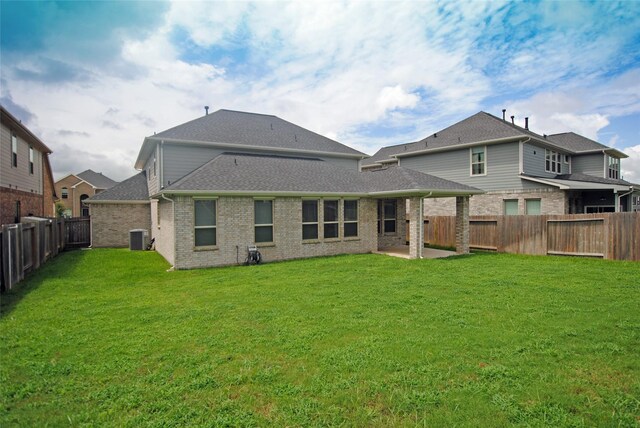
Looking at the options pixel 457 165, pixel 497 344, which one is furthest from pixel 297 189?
pixel 457 165

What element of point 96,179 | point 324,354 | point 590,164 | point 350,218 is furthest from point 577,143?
point 96,179

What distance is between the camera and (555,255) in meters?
14.3

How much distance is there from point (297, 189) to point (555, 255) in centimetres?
1107

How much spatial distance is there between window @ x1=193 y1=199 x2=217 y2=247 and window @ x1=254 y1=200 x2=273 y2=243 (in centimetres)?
158

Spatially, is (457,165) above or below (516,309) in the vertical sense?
above

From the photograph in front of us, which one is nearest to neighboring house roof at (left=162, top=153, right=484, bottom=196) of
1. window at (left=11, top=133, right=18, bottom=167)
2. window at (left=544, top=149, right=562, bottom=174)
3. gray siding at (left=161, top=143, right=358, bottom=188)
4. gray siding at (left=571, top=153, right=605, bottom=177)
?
gray siding at (left=161, top=143, right=358, bottom=188)

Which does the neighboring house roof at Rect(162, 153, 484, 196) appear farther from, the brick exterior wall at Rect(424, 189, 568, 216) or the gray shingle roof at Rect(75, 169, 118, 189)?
the gray shingle roof at Rect(75, 169, 118, 189)

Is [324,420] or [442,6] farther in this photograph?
[442,6]

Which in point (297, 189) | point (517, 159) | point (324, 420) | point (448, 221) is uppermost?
point (517, 159)

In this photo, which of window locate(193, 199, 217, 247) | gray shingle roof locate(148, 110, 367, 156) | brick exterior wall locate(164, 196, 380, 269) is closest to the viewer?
brick exterior wall locate(164, 196, 380, 269)

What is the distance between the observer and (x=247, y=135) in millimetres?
18281

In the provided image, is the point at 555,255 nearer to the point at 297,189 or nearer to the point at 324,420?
the point at 297,189

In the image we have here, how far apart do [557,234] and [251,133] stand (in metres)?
15.2

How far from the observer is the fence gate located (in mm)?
19047
